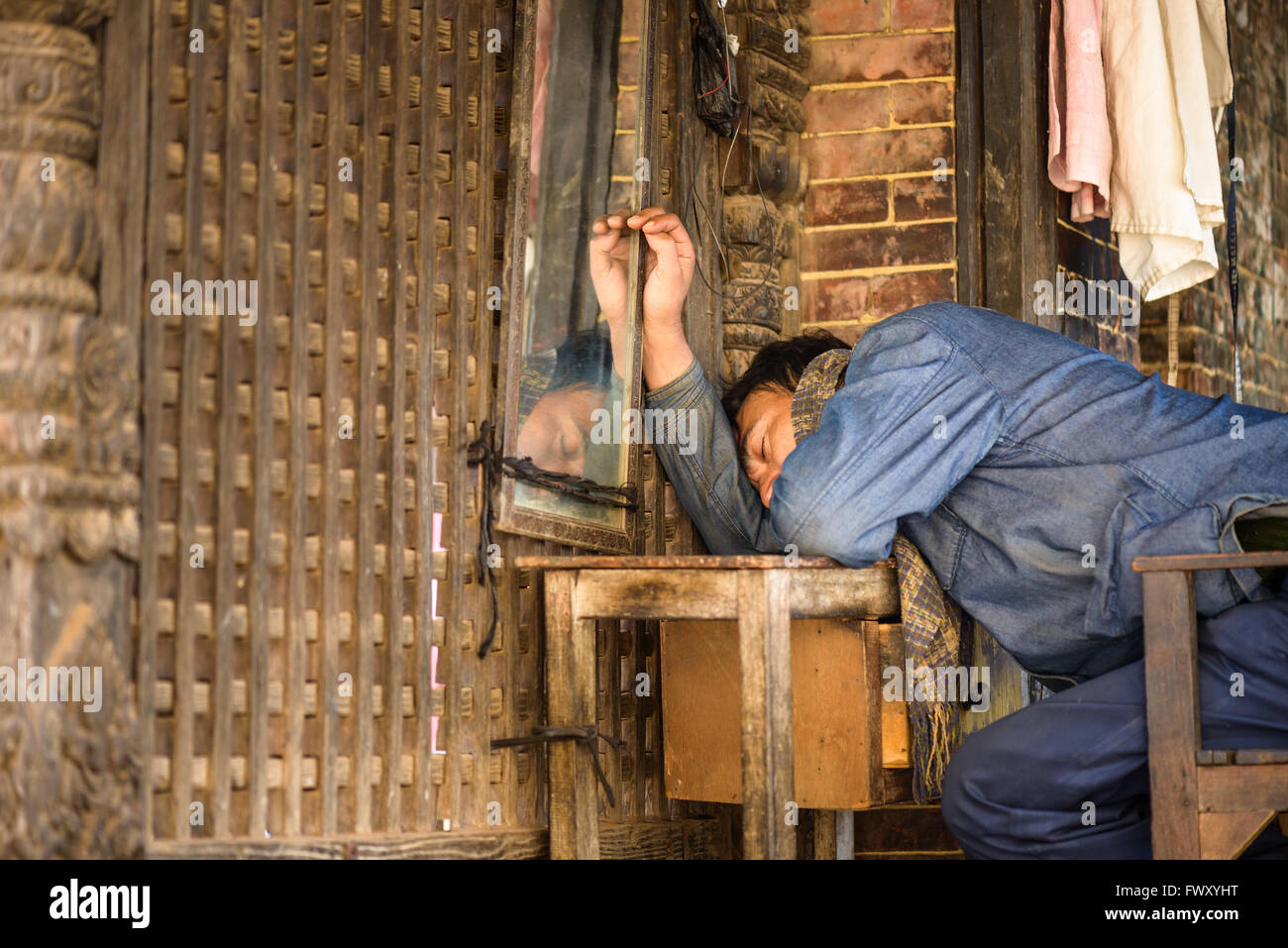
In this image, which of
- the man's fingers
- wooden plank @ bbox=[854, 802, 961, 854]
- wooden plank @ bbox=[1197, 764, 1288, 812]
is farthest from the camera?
wooden plank @ bbox=[854, 802, 961, 854]

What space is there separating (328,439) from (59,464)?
59cm

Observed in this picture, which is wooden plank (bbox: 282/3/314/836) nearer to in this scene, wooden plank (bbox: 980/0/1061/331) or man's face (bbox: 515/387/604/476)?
man's face (bbox: 515/387/604/476)

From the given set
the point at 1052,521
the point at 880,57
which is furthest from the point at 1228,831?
the point at 880,57

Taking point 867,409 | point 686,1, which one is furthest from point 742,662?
point 686,1

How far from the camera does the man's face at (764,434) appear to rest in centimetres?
333

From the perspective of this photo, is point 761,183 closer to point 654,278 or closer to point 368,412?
point 654,278

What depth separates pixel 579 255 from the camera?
3213mm

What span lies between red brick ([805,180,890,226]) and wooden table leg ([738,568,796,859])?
4.64 ft

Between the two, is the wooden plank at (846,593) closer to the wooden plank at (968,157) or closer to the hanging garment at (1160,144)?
the wooden plank at (968,157)

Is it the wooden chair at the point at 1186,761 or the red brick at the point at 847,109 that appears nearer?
the wooden chair at the point at 1186,761

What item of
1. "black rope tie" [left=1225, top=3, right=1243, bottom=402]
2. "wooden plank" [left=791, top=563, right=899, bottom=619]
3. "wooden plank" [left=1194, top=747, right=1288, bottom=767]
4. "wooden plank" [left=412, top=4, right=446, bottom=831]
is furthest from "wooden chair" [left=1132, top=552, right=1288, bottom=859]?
"black rope tie" [left=1225, top=3, right=1243, bottom=402]

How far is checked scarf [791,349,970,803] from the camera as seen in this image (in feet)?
9.94
